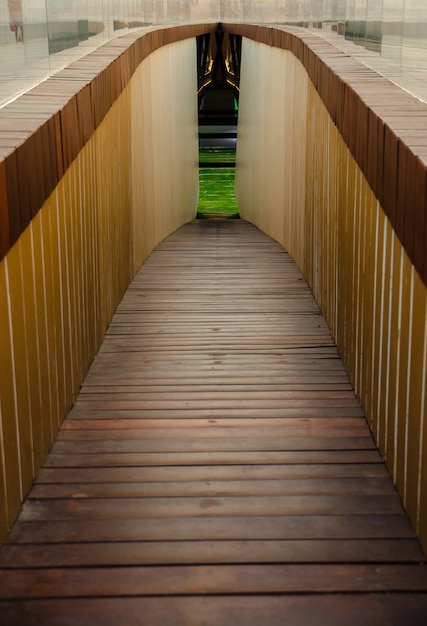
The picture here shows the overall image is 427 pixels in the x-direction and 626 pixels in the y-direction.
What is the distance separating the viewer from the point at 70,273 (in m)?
3.97

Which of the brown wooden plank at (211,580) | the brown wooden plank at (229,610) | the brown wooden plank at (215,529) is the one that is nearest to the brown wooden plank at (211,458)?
the brown wooden plank at (215,529)

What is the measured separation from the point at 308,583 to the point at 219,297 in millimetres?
3704

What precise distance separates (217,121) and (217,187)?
21.5 ft

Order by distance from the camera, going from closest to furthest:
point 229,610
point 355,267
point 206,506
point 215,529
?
point 229,610 < point 215,529 < point 206,506 < point 355,267

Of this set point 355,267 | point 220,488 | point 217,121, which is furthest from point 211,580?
point 217,121

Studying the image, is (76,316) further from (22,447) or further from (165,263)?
(165,263)

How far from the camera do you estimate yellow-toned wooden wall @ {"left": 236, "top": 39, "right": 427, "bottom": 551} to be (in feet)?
9.38

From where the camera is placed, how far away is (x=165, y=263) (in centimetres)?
745

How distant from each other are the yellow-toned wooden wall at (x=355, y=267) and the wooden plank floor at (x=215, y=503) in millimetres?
165

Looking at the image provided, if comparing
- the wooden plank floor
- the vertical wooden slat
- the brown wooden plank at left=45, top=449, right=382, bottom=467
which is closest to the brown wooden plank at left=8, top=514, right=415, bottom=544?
the wooden plank floor

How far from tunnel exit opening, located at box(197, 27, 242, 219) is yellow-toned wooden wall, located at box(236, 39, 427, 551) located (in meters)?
6.85

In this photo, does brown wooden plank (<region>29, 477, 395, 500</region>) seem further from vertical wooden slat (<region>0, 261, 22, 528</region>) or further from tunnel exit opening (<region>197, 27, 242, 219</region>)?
tunnel exit opening (<region>197, 27, 242, 219</region>)

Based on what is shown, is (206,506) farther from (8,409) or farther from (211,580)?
(8,409)

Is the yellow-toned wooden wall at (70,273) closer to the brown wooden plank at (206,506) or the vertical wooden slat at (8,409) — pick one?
the vertical wooden slat at (8,409)
